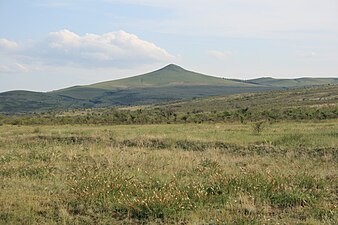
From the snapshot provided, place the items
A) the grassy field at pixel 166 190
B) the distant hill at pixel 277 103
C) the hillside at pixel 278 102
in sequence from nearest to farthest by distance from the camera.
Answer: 1. the grassy field at pixel 166 190
2. the distant hill at pixel 277 103
3. the hillside at pixel 278 102

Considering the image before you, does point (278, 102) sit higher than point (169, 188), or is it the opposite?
point (169, 188)

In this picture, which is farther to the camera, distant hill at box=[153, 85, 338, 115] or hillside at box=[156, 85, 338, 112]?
hillside at box=[156, 85, 338, 112]

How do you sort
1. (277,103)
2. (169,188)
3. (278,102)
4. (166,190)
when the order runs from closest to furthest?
(166,190)
(169,188)
(277,103)
(278,102)

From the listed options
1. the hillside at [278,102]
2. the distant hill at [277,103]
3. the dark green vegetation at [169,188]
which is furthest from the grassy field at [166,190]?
the hillside at [278,102]

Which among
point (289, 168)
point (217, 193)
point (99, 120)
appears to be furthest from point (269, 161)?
point (99, 120)

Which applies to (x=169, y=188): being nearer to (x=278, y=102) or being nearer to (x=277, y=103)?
(x=277, y=103)

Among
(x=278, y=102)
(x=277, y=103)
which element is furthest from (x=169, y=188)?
(x=278, y=102)

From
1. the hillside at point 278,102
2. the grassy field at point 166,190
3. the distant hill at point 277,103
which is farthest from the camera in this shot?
the hillside at point 278,102

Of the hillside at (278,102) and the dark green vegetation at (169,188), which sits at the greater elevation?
the dark green vegetation at (169,188)

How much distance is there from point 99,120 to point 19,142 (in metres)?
27.4

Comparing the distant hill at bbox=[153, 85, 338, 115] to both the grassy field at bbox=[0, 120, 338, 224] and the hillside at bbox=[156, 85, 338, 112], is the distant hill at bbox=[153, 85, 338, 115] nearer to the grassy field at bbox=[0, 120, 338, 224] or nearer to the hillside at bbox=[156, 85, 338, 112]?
the hillside at bbox=[156, 85, 338, 112]

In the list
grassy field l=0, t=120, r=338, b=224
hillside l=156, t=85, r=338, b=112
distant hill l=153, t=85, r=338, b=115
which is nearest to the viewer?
grassy field l=0, t=120, r=338, b=224

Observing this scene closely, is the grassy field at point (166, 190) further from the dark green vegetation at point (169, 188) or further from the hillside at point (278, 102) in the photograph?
the hillside at point (278, 102)

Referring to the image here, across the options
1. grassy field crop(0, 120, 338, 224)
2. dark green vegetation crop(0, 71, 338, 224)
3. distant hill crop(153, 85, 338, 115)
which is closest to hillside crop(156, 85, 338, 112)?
distant hill crop(153, 85, 338, 115)
